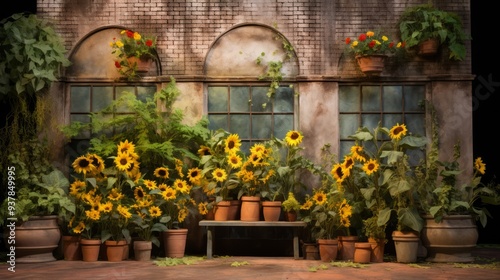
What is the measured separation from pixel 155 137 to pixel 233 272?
9.16ft

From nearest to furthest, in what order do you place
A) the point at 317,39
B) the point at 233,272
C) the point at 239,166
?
the point at 233,272
the point at 239,166
the point at 317,39

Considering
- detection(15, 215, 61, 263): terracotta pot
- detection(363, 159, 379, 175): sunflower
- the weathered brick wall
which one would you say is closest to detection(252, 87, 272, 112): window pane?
the weathered brick wall

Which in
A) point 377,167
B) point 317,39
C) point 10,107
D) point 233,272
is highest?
point 317,39

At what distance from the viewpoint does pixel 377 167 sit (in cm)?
984

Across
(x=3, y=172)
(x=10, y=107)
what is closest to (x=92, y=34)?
(x=10, y=107)

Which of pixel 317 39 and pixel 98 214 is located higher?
pixel 317 39

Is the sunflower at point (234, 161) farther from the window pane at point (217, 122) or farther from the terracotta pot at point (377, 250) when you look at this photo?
the terracotta pot at point (377, 250)

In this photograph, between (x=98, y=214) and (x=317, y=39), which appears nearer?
(x=98, y=214)

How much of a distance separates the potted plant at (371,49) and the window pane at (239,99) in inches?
65.2

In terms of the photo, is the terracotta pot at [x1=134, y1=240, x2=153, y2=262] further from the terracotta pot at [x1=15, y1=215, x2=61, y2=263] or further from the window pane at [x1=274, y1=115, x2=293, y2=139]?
the window pane at [x1=274, y1=115, x2=293, y2=139]

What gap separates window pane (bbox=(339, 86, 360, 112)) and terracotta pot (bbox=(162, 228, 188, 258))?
9.78 feet

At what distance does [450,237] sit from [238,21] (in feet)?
14.2

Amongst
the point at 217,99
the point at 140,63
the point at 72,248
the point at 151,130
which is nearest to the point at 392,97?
the point at 217,99

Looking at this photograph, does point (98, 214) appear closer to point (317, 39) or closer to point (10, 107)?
point (10, 107)
